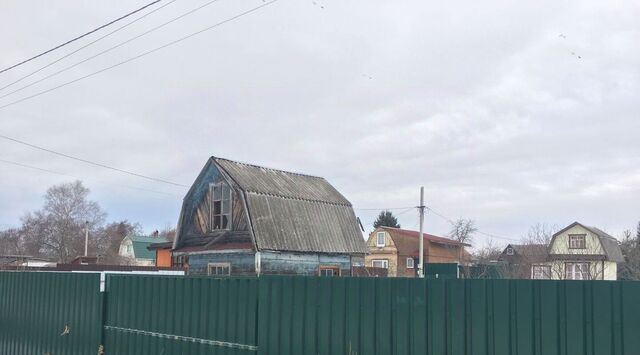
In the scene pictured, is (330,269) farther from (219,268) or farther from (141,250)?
(141,250)

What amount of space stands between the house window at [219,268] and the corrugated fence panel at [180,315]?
45.7ft

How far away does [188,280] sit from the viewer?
888cm

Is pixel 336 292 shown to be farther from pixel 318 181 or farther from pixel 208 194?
pixel 318 181

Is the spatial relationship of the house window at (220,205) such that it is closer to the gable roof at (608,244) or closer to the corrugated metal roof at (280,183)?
the corrugated metal roof at (280,183)

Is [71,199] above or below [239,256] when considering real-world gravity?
above

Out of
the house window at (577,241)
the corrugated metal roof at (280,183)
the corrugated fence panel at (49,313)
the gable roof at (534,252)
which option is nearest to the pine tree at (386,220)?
the house window at (577,241)

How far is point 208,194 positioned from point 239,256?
143 inches

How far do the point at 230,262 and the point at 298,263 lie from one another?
109 inches

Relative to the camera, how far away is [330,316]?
23.4 feet

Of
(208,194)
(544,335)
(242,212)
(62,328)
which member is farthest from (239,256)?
(544,335)

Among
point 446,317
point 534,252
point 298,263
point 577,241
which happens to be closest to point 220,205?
point 298,263

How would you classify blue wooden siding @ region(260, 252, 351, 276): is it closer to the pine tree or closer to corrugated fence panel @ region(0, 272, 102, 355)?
corrugated fence panel @ region(0, 272, 102, 355)

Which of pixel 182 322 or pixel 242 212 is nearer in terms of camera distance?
pixel 182 322

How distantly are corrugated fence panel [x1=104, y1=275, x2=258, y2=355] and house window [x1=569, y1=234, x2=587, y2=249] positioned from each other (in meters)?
55.1
